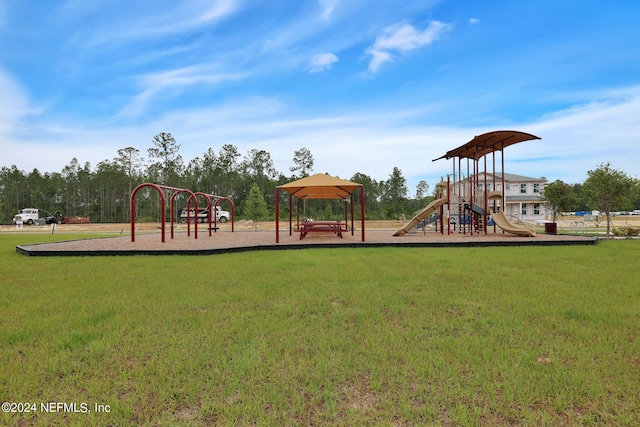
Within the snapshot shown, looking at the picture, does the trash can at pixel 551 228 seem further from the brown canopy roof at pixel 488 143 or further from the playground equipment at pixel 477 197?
the brown canopy roof at pixel 488 143

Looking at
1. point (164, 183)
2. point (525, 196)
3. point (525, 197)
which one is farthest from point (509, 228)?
point (164, 183)

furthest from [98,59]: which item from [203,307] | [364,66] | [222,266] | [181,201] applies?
[181,201]

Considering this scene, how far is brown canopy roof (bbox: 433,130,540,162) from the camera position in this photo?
1541 centimetres

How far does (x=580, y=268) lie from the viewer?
7.39 metres

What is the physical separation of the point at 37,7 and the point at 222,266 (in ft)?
39.5

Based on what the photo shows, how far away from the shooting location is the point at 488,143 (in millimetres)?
16812

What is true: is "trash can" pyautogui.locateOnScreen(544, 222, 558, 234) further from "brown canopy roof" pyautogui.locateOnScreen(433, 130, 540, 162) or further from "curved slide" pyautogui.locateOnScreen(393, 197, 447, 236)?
"curved slide" pyautogui.locateOnScreen(393, 197, 447, 236)

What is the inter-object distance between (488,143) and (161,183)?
51633 mm

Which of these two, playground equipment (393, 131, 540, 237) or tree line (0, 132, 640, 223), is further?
tree line (0, 132, 640, 223)

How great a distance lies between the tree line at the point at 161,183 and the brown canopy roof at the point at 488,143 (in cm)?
3121

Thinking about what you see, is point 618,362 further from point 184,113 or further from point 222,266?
point 184,113

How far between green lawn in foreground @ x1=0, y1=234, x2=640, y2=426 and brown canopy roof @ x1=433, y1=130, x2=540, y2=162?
10.9 meters

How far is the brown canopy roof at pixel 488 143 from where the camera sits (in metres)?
15.4

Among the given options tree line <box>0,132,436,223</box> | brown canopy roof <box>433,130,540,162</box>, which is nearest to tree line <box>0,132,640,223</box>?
tree line <box>0,132,436,223</box>
